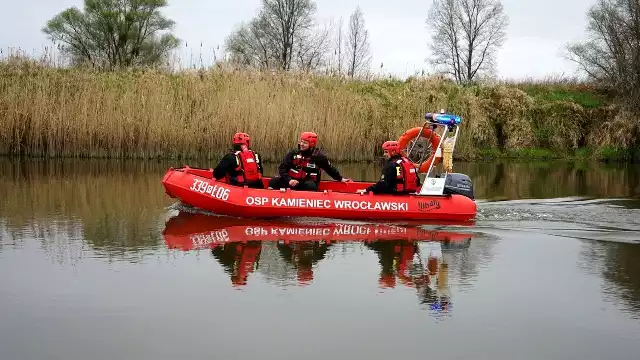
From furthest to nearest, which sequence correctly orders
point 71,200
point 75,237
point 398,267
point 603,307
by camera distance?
Result: point 71,200 < point 75,237 < point 398,267 < point 603,307

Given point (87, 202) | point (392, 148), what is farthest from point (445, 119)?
point (87, 202)

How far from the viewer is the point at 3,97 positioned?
20297 millimetres

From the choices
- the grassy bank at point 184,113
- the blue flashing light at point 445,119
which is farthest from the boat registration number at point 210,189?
the grassy bank at point 184,113

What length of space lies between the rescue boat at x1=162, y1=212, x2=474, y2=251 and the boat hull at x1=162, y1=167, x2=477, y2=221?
0.19 metres

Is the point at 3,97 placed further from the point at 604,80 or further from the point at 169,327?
the point at 604,80

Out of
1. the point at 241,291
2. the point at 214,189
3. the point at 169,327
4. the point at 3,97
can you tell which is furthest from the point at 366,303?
the point at 3,97

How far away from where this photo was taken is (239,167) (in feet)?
40.2

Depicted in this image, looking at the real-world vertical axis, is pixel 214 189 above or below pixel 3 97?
below

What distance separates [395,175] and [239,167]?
2.49 meters

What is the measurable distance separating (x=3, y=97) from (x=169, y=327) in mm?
16257

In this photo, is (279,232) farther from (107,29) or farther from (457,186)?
(107,29)

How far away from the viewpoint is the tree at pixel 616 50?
96.6 feet

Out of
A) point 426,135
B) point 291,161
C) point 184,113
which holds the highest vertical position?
point 184,113

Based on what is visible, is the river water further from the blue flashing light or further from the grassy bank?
the grassy bank
